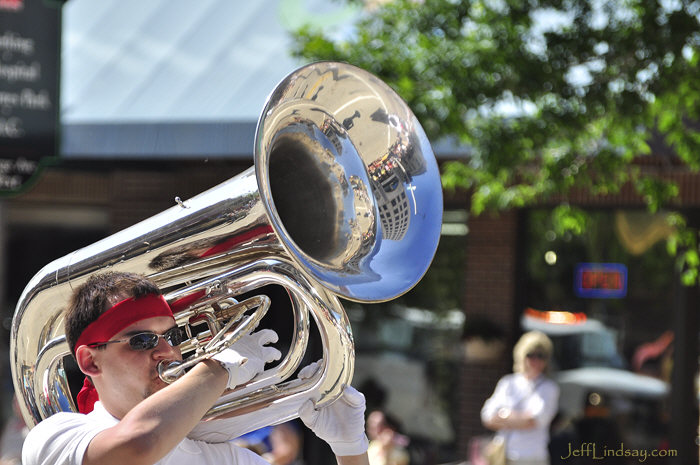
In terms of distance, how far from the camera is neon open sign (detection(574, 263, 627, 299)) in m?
7.10

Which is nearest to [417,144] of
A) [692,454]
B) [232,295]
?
[232,295]

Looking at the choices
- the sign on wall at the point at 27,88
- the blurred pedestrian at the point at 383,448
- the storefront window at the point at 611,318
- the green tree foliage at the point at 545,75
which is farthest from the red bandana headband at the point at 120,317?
the storefront window at the point at 611,318

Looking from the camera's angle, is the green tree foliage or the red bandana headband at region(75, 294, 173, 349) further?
the green tree foliage

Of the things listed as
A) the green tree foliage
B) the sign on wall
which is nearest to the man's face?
the sign on wall

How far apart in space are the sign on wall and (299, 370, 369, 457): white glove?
248 centimetres

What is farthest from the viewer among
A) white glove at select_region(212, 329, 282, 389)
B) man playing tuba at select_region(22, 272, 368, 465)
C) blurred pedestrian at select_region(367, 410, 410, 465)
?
blurred pedestrian at select_region(367, 410, 410, 465)

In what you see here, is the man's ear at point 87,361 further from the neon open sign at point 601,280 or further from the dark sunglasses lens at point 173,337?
the neon open sign at point 601,280

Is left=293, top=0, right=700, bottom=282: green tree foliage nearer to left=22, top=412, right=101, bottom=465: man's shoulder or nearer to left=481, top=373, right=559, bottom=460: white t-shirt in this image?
left=481, top=373, right=559, bottom=460: white t-shirt

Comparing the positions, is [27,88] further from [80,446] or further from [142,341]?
[80,446]

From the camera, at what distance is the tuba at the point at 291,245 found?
6.17ft

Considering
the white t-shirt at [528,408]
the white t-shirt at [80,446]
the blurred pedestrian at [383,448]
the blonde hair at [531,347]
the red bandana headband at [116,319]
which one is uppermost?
the red bandana headband at [116,319]

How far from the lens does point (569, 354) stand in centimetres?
720

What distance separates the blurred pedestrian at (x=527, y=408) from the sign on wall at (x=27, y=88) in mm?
2845

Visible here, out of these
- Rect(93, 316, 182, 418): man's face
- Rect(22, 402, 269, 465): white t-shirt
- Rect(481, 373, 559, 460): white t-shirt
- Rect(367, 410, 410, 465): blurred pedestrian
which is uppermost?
Rect(93, 316, 182, 418): man's face
